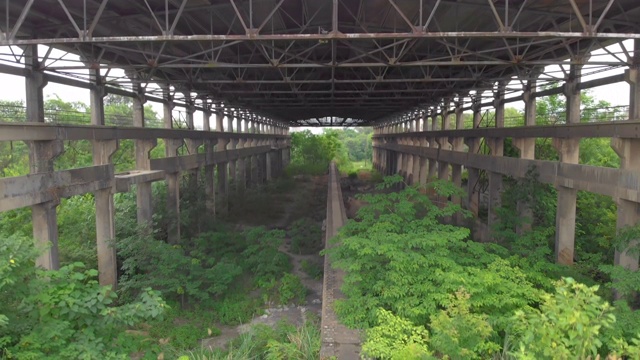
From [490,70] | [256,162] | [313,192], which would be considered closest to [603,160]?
[490,70]

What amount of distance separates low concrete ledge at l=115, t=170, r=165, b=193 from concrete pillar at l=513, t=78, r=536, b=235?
13774 millimetres

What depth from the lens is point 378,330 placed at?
22.5 ft

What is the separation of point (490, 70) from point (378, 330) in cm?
1729

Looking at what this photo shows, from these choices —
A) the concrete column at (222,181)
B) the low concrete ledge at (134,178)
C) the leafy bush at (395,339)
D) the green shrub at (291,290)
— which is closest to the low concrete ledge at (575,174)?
the leafy bush at (395,339)

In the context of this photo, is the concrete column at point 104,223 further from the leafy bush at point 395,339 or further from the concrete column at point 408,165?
the concrete column at point 408,165

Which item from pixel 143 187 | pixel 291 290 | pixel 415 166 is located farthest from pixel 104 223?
pixel 415 166

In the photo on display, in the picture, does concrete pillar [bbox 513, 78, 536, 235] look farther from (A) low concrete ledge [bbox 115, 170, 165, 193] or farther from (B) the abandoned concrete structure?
(A) low concrete ledge [bbox 115, 170, 165, 193]

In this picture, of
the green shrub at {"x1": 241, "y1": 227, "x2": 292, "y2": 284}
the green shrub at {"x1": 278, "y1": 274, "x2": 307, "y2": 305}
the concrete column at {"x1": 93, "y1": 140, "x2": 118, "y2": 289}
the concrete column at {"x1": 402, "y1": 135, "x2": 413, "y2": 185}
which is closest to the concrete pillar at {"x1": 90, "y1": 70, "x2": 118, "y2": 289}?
the concrete column at {"x1": 93, "y1": 140, "x2": 118, "y2": 289}

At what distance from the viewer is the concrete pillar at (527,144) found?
16641 mm

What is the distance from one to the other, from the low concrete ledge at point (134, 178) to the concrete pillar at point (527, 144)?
13.8 m

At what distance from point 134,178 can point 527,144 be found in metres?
15.4

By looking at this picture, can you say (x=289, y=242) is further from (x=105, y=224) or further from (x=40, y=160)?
(x=40, y=160)

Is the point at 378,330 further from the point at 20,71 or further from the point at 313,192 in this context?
the point at 313,192

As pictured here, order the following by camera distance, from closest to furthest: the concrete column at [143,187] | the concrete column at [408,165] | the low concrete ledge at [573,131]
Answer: the low concrete ledge at [573,131]
the concrete column at [143,187]
the concrete column at [408,165]
